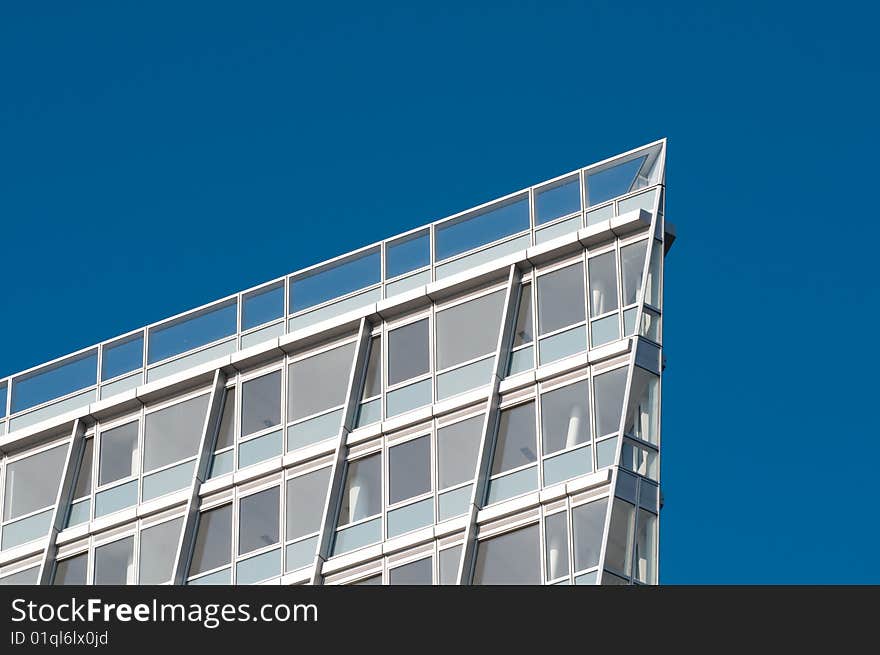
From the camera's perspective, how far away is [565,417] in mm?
47375

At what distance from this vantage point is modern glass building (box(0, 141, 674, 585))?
4672 centimetres

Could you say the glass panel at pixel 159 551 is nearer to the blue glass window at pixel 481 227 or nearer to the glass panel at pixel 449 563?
the glass panel at pixel 449 563

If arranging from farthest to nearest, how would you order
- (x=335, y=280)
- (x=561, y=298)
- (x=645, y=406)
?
(x=335, y=280) → (x=561, y=298) → (x=645, y=406)

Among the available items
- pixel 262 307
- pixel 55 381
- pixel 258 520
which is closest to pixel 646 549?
pixel 258 520

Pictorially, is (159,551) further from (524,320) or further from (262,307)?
(524,320)

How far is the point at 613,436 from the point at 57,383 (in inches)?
595

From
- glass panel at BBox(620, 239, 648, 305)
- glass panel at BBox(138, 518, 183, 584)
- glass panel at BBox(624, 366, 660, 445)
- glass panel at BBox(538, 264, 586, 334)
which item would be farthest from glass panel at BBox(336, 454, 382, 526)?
glass panel at BBox(620, 239, 648, 305)

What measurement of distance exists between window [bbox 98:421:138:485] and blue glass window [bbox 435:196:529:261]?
8.26m

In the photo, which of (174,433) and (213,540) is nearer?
(213,540)

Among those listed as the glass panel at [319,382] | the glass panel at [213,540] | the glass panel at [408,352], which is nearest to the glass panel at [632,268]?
the glass panel at [408,352]

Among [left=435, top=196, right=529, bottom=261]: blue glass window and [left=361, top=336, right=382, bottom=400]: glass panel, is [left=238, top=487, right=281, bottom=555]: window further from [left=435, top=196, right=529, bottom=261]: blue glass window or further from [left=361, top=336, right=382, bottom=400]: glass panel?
[left=435, top=196, right=529, bottom=261]: blue glass window

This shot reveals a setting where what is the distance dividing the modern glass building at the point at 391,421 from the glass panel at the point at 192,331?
0.17ft

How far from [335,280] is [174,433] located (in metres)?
4.94

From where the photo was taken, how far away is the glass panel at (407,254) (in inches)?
2020
